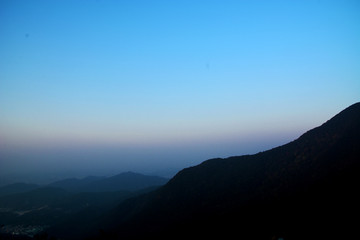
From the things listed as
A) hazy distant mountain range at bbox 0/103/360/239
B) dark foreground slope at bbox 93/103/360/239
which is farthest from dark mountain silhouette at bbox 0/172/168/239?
dark foreground slope at bbox 93/103/360/239

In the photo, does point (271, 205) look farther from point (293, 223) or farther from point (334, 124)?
point (334, 124)

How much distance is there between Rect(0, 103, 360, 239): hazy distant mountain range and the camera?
3278 cm

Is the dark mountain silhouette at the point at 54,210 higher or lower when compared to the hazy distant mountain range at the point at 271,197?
lower

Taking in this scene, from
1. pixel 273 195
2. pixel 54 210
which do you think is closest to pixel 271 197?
pixel 273 195

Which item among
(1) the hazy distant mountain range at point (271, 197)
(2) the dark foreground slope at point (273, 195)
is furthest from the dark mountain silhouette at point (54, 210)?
(2) the dark foreground slope at point (273, 195)

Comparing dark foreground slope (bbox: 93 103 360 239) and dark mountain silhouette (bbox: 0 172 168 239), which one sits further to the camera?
dark mountain silhouette (bbox: 0 172 168 239)

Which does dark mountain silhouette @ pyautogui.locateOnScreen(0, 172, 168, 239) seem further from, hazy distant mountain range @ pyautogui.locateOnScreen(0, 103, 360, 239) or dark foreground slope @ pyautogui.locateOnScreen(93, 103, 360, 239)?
dark foreground slope @ pyautogui.locateOnScreen(93, 103, 360, 239)

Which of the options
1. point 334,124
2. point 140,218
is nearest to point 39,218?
point 140,218

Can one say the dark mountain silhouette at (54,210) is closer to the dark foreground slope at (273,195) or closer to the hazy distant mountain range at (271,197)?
the hazy distant mountain range at (271,197)

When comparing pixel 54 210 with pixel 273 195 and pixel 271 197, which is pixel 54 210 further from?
pixel 273 195

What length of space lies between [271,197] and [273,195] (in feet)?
2.65

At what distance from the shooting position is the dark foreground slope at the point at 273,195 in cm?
3275

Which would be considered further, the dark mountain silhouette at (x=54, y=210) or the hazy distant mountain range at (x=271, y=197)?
the dark mountain silhouette at (x=54, y=210)

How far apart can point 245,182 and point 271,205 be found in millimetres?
17921
